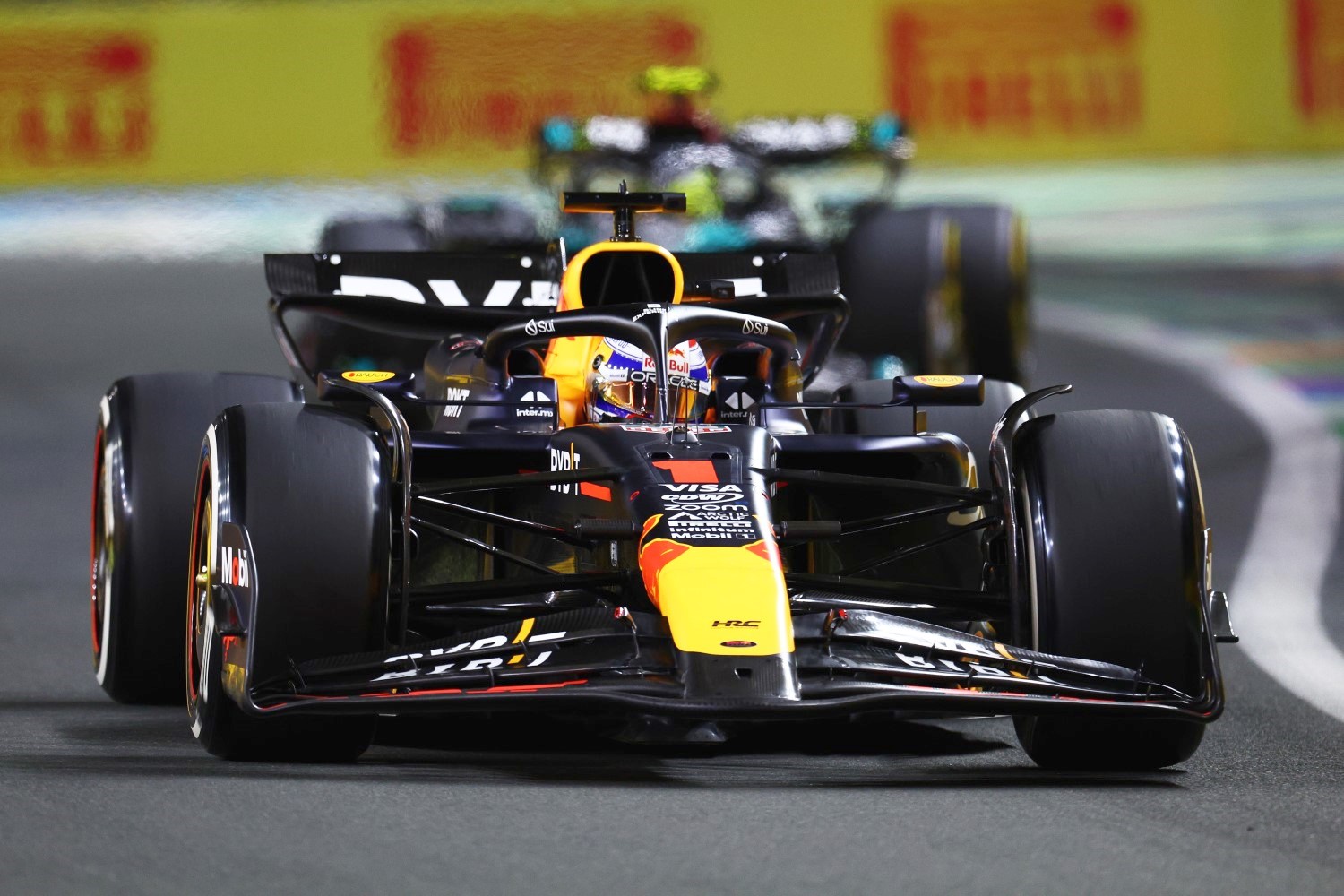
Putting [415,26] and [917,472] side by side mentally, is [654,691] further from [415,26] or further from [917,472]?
[415,26]

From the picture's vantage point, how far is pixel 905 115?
78.3 feet

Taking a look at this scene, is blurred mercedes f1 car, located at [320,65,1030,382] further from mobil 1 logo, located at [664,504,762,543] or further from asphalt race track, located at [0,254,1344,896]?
mobil 1 logo, located at [664,504,762,543]

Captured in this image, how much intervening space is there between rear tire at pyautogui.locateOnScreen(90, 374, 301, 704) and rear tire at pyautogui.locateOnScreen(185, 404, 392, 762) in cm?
104

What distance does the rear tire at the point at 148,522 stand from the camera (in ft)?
22.9

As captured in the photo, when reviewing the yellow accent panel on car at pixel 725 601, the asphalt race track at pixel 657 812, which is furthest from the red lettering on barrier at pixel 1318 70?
the yellow accent panel on car at pixel 725 601

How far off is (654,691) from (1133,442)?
154 cm

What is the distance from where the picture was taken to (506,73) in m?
23.5

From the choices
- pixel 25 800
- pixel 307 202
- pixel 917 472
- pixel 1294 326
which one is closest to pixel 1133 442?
pixel 917 472

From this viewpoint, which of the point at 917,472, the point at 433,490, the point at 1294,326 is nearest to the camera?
the point at 433,490

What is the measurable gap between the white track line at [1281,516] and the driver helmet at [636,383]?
80.7 inches

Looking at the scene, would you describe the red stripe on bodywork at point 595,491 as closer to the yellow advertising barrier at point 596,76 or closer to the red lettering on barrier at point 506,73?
the red lettering on barrier at point 506,73

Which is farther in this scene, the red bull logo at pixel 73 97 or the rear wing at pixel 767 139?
the red bull logo at pixel 73 97

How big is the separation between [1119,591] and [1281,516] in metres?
5.93

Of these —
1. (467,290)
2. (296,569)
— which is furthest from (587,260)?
(296,569)
